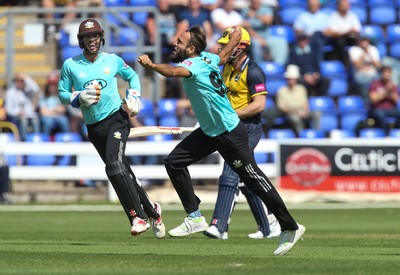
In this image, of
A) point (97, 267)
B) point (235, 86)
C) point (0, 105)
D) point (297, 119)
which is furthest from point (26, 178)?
point (97, 267)

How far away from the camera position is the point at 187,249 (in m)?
10.6

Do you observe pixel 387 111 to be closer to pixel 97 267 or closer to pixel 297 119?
pixel 297 119

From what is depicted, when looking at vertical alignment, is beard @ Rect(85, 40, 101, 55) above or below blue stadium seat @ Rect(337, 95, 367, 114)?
above

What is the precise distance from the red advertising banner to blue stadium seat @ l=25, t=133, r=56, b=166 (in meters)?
4.81

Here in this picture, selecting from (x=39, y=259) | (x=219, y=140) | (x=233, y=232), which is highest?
(x=219, y=140)

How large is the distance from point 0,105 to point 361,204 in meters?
7.82

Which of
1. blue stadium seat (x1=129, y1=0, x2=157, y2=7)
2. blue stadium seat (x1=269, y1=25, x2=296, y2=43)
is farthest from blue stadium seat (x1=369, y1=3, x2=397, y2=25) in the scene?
blue stadium seat (x1=129, y1=0, x2=157, y2=7)

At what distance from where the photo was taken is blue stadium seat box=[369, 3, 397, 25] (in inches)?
1038

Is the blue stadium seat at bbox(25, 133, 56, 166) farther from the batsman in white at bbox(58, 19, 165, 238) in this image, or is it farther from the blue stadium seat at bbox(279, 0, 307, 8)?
the batsman in white at bbox(58, 19, 165, 238)

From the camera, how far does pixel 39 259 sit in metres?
9.42

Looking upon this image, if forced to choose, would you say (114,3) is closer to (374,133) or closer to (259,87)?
(374,133)

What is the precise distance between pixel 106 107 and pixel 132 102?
28cm

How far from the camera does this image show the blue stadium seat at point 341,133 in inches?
887

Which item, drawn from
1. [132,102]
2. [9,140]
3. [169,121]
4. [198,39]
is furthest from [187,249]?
[9,140]
